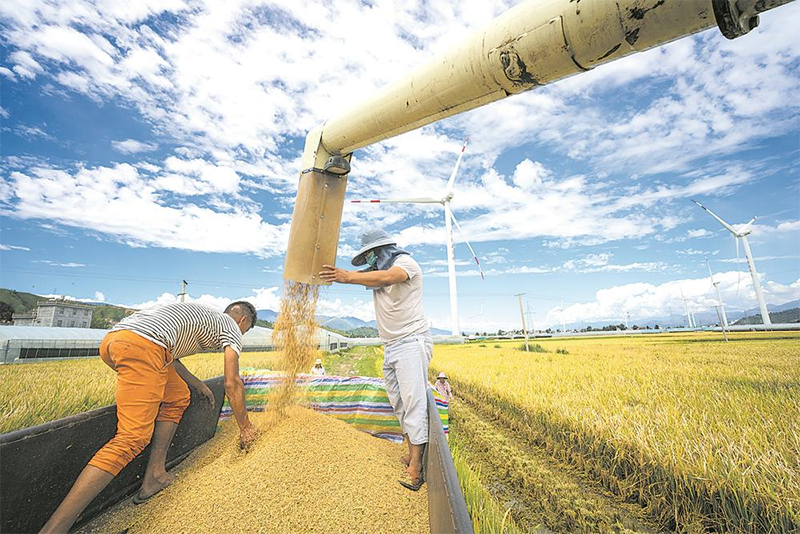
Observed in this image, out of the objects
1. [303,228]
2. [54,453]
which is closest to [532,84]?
[303,228]

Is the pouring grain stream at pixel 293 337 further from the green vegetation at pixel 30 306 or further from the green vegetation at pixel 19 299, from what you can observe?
the green vegetation at pixel 19 299

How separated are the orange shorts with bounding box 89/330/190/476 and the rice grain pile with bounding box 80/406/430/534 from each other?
35 centimetres

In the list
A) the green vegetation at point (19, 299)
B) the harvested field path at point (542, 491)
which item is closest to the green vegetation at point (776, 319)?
the harvested field path at point (542, 491)

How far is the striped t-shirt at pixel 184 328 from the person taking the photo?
6.61 ft

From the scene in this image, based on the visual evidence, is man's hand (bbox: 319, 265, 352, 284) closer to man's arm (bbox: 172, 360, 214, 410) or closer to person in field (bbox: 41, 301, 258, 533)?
person in field (bbox: 41, 301, 258, 533)

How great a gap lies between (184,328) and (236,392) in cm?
48

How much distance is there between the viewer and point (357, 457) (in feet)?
7.29

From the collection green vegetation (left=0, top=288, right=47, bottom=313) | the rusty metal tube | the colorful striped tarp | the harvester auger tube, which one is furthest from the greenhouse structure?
green vegetation (left=0, top=288, right=47, bottom=313)

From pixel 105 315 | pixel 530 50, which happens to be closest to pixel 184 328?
pixel 530 50

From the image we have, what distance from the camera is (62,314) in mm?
37250

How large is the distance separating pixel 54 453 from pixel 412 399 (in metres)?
1.61

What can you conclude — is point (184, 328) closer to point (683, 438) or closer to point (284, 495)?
point (284, 495)

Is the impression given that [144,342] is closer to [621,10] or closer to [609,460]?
[621,10]

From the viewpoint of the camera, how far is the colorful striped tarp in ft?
9.60
